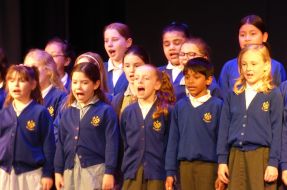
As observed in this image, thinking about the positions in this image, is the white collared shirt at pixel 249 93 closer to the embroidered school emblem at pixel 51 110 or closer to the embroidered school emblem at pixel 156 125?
the embroidered school emblem at pixel 156 125

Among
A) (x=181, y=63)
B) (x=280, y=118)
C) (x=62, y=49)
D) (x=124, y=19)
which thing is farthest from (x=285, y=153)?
(x=124, y=19)

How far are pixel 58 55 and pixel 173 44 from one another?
942 mm

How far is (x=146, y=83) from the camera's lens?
14.0ft

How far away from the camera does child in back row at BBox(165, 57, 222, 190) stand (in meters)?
4.10

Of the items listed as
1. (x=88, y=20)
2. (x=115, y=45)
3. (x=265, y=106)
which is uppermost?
(x=88, y=20)

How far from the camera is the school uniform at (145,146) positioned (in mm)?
4203

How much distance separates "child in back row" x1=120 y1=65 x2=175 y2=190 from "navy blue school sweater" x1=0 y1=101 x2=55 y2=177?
479 mm

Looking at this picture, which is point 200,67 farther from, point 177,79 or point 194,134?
point 177,79

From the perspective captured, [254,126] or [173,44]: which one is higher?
[173,44]

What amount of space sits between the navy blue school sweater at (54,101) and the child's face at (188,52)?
826 millimetres

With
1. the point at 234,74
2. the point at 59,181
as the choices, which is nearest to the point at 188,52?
the point at 234,74

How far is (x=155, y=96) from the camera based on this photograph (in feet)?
14.2

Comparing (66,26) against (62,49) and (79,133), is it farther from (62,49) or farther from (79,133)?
(79,133)

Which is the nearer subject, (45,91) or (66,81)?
(45,91)
